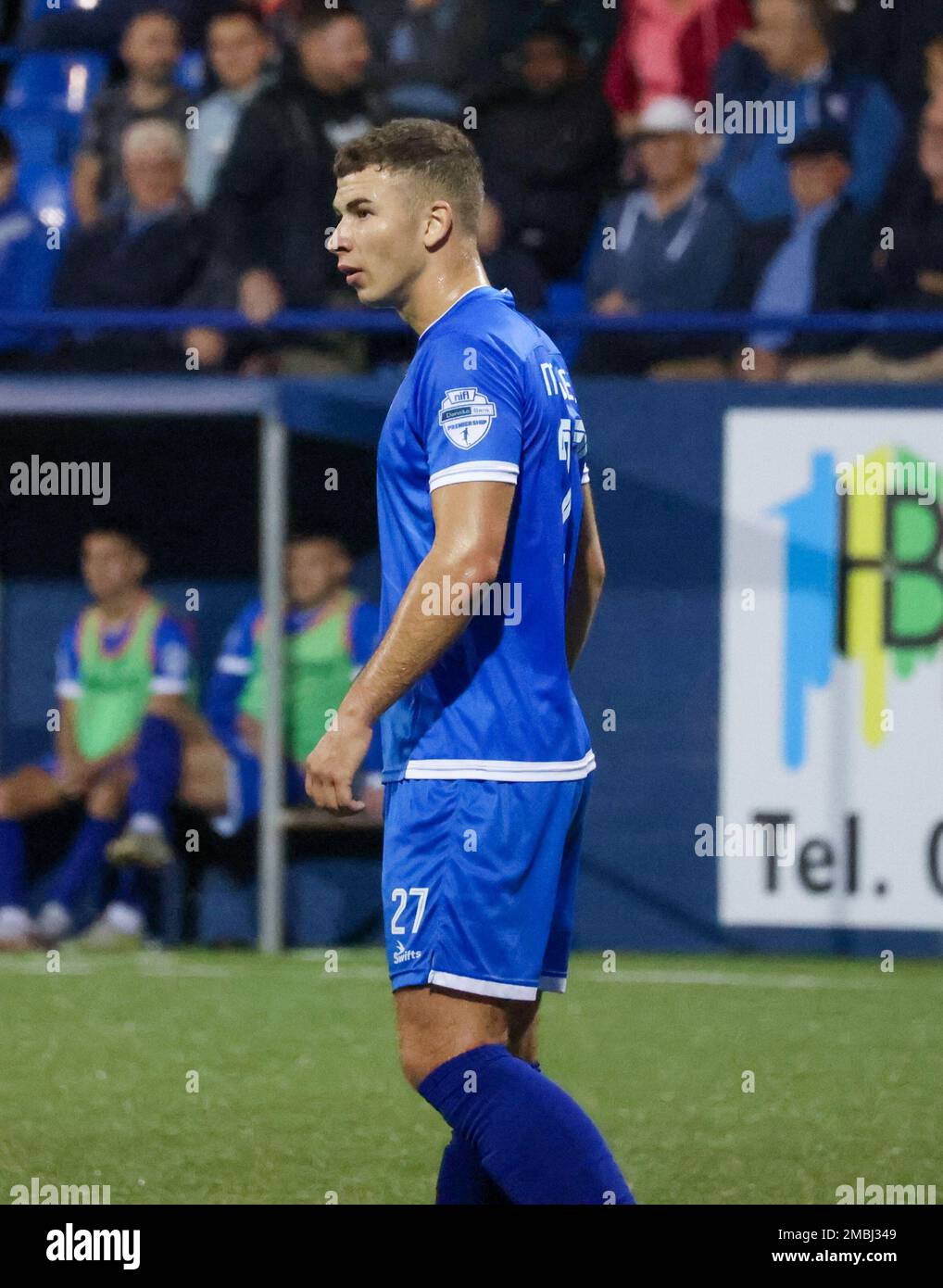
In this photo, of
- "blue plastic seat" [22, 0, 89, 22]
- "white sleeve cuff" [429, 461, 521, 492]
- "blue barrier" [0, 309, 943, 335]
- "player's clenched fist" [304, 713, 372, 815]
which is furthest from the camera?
"blue plastic seat" [22, 0, 89, 22]

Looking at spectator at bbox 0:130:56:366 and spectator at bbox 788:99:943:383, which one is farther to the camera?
spectator at bbox 0:130:56:366

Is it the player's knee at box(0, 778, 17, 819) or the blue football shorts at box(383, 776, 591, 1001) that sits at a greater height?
the blue football shorts at box(383, 776, 591, 1001)

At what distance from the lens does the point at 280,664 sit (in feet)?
31.4

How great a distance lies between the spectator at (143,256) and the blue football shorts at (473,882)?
6.71m

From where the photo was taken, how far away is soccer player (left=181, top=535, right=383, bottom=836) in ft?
31.8

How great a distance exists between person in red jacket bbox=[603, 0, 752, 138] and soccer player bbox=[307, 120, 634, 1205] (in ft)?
22.2

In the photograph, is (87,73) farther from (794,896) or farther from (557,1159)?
(557,1159)

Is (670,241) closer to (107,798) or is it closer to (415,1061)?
(107,798)

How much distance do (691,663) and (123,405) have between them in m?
2.63

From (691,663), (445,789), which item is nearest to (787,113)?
(691,663)

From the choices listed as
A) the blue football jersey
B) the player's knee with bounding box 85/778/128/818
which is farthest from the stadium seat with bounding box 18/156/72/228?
the blue football jersey

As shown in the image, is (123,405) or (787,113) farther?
Answer: (787,113)

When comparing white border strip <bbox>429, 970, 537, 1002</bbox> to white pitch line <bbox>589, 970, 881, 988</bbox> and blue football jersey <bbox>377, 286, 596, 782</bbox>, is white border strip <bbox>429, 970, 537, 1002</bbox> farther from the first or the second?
white pitch line <bbox>589, 970, 881, 988</bbox>
